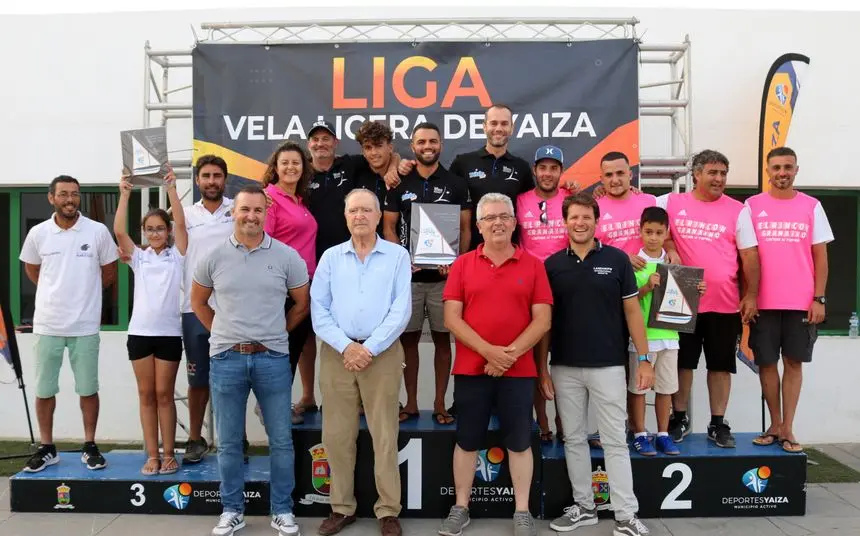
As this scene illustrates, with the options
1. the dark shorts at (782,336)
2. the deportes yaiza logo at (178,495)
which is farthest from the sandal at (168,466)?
the dark shorts at (782,336)

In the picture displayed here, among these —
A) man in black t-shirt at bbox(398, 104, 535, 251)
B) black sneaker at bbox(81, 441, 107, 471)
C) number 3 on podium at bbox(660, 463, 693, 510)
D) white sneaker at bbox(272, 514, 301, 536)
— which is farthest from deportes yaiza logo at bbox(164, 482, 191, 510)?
number 3 on podium at bbox(660, 463, 693, 510)

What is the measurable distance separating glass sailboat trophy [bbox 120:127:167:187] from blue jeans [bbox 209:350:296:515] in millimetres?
1562

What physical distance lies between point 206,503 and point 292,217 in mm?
1883

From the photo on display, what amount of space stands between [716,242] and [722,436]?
125 cm

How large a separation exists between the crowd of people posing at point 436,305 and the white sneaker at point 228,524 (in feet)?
0.04

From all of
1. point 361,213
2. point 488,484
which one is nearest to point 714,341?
point 488,484

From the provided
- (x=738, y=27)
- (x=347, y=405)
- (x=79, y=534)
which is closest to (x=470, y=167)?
(x=347, y=405)

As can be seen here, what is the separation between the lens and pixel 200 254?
4125mm

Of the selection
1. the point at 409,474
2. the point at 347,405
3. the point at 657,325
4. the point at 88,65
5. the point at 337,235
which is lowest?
the point at 409,474

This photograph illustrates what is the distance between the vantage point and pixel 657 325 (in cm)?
390

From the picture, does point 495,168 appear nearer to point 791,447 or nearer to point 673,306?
point 673,306

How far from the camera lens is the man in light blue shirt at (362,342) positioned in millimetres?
3557

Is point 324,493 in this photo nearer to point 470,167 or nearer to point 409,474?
point 409,474

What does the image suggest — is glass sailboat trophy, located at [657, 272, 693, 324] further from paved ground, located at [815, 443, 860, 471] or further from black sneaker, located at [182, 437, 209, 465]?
black sneaker, located at [182, 437, 209, 465]
